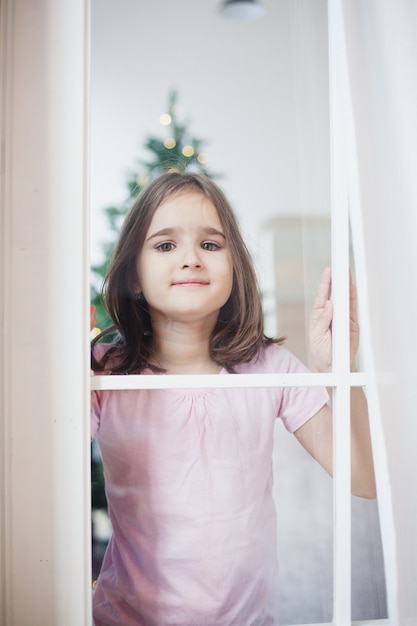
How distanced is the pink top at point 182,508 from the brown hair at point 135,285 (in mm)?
77

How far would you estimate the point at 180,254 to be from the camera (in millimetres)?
1158

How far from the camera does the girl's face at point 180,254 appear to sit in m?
1.16

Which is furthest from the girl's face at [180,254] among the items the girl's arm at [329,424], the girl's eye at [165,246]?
the girl's arm at [329,424]

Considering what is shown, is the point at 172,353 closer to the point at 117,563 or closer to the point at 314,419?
the point at 314,419

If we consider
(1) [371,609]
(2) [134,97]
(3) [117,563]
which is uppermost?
(2) [134,97]

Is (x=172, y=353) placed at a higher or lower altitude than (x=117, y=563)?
higher

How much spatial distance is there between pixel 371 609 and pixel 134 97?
116 cm

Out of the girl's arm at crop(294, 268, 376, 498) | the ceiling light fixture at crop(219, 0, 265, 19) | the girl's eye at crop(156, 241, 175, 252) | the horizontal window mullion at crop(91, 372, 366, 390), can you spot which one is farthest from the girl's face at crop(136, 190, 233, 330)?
the ceiling light fixture at crop(219, 0, 265, 19)

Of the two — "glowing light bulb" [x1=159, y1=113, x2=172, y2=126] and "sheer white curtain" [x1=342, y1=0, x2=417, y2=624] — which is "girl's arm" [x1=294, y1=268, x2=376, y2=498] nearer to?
"sheer white curtain" [x1=342, y1=0, x2=417, y2=624]

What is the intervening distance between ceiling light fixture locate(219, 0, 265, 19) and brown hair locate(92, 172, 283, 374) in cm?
35

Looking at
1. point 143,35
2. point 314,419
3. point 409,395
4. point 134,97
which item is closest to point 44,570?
point 314,419

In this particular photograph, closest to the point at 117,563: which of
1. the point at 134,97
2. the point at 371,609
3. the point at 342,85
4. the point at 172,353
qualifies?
the point at 172,353

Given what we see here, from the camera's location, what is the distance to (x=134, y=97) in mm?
1139

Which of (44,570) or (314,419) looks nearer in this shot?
(44,570)
